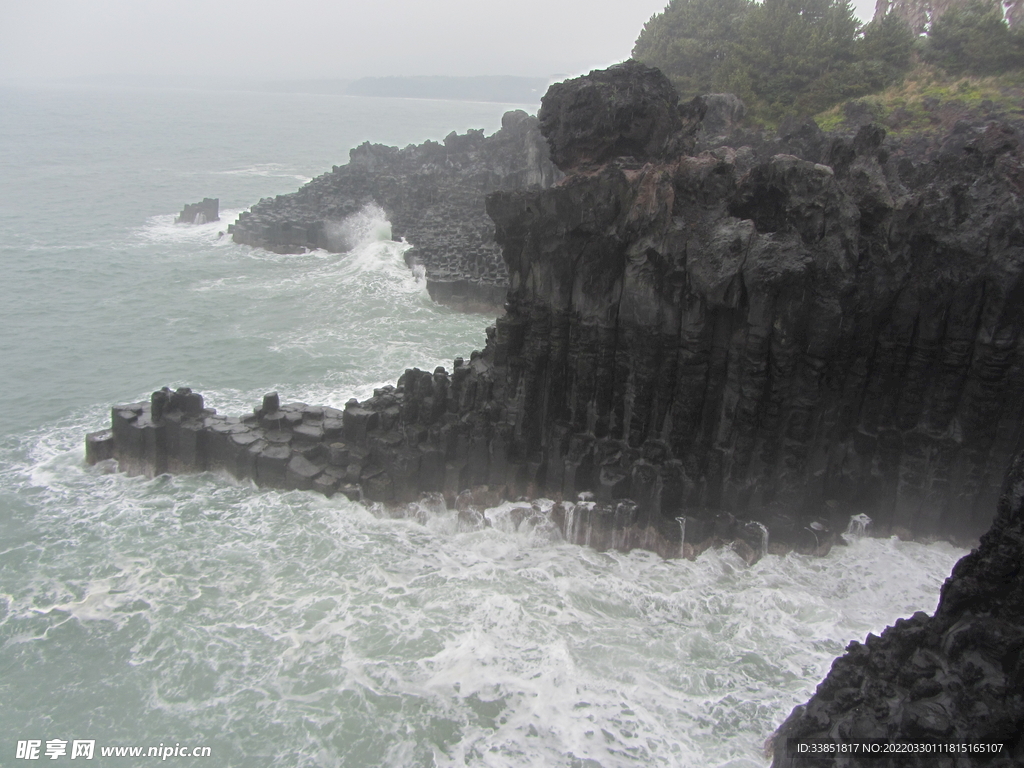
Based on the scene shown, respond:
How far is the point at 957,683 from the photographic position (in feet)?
25.5

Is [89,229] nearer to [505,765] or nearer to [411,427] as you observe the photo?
[411,427]

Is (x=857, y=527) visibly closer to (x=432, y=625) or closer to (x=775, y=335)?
(x=775, y=335)

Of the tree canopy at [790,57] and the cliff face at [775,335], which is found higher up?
the tree canopy at [790,57]

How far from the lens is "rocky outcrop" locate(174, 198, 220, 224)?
47906 mm

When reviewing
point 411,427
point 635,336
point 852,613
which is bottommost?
point 852,613

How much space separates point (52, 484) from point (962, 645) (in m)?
18.0

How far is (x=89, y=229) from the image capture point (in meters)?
45.5

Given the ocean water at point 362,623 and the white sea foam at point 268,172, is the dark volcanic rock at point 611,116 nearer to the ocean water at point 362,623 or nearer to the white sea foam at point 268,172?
the ocean water at point 362,623

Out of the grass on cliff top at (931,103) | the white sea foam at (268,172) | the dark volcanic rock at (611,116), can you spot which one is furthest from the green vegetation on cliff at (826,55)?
the white sea foam at (268,172)

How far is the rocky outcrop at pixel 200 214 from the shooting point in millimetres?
47906

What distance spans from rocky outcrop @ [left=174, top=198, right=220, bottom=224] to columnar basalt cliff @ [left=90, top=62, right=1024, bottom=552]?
36.8 metres

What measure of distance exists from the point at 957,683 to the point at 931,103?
129 ft

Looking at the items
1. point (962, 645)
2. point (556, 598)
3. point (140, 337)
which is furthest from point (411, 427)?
point (140, 337)

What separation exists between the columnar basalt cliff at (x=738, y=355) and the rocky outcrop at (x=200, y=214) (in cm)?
3682
